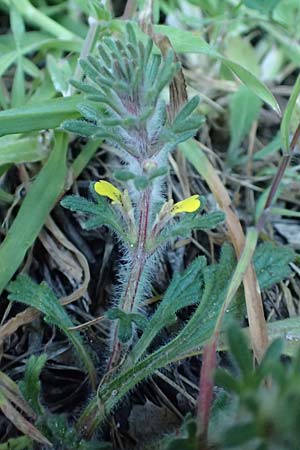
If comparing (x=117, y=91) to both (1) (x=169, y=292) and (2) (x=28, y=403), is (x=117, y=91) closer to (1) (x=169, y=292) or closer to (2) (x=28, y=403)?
(1) (x=169, y=292)

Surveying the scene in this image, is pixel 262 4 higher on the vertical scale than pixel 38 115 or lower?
higher

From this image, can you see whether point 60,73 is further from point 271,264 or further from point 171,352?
point 171,352

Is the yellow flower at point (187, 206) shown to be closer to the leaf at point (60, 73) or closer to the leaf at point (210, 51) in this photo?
the leaf at point (210, 51)

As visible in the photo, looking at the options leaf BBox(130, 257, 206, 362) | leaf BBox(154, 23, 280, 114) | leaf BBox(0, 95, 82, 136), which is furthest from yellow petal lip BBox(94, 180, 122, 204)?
leaf BBox(154, 23, 280, 114)

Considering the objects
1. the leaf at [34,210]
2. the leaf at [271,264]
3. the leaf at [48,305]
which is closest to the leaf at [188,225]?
the leaf at [271,264]

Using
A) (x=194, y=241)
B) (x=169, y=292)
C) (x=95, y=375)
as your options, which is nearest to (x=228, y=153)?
(x=194, y=241)

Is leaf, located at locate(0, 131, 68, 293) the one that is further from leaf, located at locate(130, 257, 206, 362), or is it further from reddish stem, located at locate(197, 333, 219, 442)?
reddish stem, located at locate(197, 333, 219, 442)

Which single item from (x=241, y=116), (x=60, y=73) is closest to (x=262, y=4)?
(x=241, y=116)
